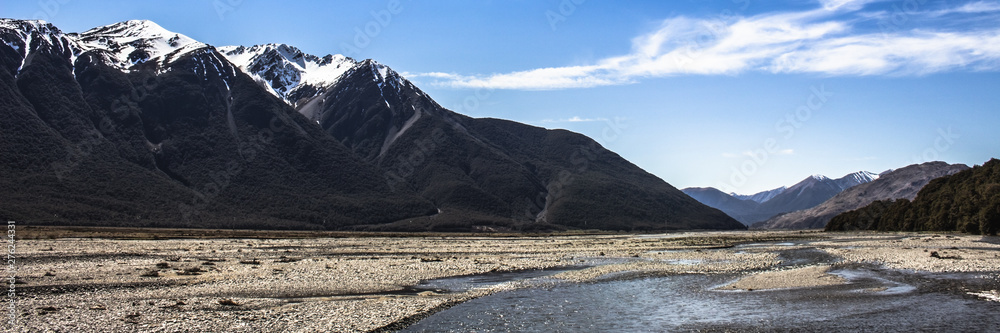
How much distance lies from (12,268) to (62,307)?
1899cm

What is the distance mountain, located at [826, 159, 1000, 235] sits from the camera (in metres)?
98.4

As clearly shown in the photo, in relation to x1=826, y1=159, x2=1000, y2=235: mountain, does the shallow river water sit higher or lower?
lower

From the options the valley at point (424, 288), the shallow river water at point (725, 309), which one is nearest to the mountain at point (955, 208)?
the valley at point (424, 288)

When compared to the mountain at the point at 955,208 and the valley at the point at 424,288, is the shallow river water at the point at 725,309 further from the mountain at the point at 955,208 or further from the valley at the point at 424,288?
the mountain at the point at 955,208

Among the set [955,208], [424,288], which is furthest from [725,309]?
[955,208]

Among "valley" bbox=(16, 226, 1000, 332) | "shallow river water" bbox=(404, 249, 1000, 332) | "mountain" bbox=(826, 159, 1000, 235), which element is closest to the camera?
"shallow river water" bbox=(404, 249, 1000, 332)

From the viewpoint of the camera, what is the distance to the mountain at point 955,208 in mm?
98438

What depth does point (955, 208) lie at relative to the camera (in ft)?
401

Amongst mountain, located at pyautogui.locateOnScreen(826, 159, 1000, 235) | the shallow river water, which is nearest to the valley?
the shallow river water

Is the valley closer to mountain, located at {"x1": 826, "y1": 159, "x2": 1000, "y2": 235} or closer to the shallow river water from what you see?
the shallow river water

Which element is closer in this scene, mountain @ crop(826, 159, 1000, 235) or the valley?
the valley

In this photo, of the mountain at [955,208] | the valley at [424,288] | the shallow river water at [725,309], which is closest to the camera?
the shallow river water at [725,309]

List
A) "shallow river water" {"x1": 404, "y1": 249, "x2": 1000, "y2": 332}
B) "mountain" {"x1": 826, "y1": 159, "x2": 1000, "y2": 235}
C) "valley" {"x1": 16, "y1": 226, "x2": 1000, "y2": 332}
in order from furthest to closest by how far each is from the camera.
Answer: "mountain" {"x1": 826, "y1": 159, "x2": 1000, "y2": 235}
"valley" {"x1": 16, "y1": 226, "x2": 1000, "y2": 332}
"shallow river water" {"x1": 404, "y1": 249, "x2": 1000, "y2": 332}

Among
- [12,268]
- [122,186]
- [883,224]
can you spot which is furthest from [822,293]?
[122,186]
